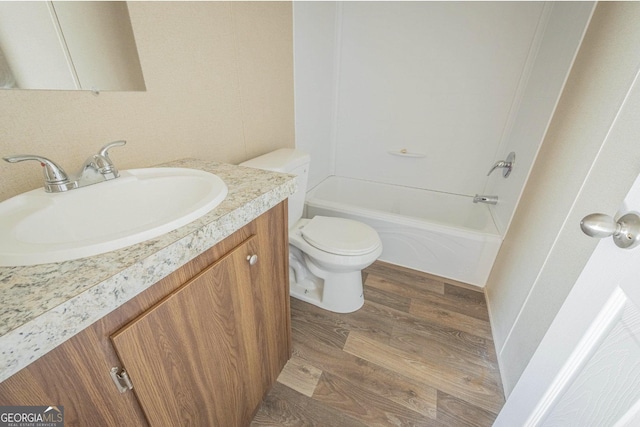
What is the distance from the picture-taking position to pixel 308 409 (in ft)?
3.49

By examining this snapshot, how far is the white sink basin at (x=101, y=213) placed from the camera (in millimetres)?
431

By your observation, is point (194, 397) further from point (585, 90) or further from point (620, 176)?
point (585, 90)

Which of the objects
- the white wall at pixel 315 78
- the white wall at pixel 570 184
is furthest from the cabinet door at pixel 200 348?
the white wall at pixel 315 78

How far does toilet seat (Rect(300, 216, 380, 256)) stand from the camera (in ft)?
4.35

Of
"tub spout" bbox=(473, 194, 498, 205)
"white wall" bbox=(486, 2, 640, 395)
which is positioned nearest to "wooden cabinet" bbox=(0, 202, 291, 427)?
"white wall" bbox=(486, 2, 640, 395)

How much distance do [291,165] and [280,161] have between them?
6cm

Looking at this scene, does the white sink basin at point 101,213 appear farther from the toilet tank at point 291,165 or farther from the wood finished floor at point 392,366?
the wood finished floor at point 392,366

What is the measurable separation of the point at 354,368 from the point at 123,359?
103 cm

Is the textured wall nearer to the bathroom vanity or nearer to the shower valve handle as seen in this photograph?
the bathroom vanity

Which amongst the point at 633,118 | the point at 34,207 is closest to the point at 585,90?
the point at 633,118

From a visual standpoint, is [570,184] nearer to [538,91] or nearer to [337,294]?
[538,91]

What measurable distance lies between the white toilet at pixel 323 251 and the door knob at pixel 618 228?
3.04 feet

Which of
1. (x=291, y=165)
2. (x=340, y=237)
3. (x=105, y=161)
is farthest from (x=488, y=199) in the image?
(x=105, y=161)

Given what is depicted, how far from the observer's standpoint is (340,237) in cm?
141
